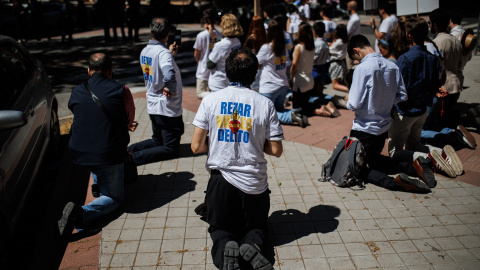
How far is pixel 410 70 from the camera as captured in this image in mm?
5109

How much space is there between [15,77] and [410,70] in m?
4.98

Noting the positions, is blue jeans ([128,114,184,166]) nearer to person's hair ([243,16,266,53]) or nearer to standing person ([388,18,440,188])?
person's hair ([243,16,266,53])

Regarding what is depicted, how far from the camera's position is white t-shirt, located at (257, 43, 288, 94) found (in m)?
6.87

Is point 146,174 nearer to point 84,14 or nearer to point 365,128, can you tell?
point 365,128

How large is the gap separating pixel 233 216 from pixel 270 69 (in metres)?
3.80

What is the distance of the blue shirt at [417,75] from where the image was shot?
511 centimetres

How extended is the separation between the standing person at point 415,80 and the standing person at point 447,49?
0.96 metres

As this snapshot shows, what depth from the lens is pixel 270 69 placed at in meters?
6.95

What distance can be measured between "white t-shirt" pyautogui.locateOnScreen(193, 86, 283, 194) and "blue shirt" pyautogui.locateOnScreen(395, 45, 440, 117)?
2.50 meters

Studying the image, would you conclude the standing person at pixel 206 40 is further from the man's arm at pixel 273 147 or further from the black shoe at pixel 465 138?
the man's arm at pixel 273 147

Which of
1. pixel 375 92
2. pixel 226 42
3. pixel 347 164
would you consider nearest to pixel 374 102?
pixel 375 92

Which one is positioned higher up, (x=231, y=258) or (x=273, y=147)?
(x=273, y=147)

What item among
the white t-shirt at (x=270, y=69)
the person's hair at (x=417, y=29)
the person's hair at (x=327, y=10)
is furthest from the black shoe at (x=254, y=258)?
the person's hair at (x=327, y=10)

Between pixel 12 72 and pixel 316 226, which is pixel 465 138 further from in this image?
pixel 12 72
